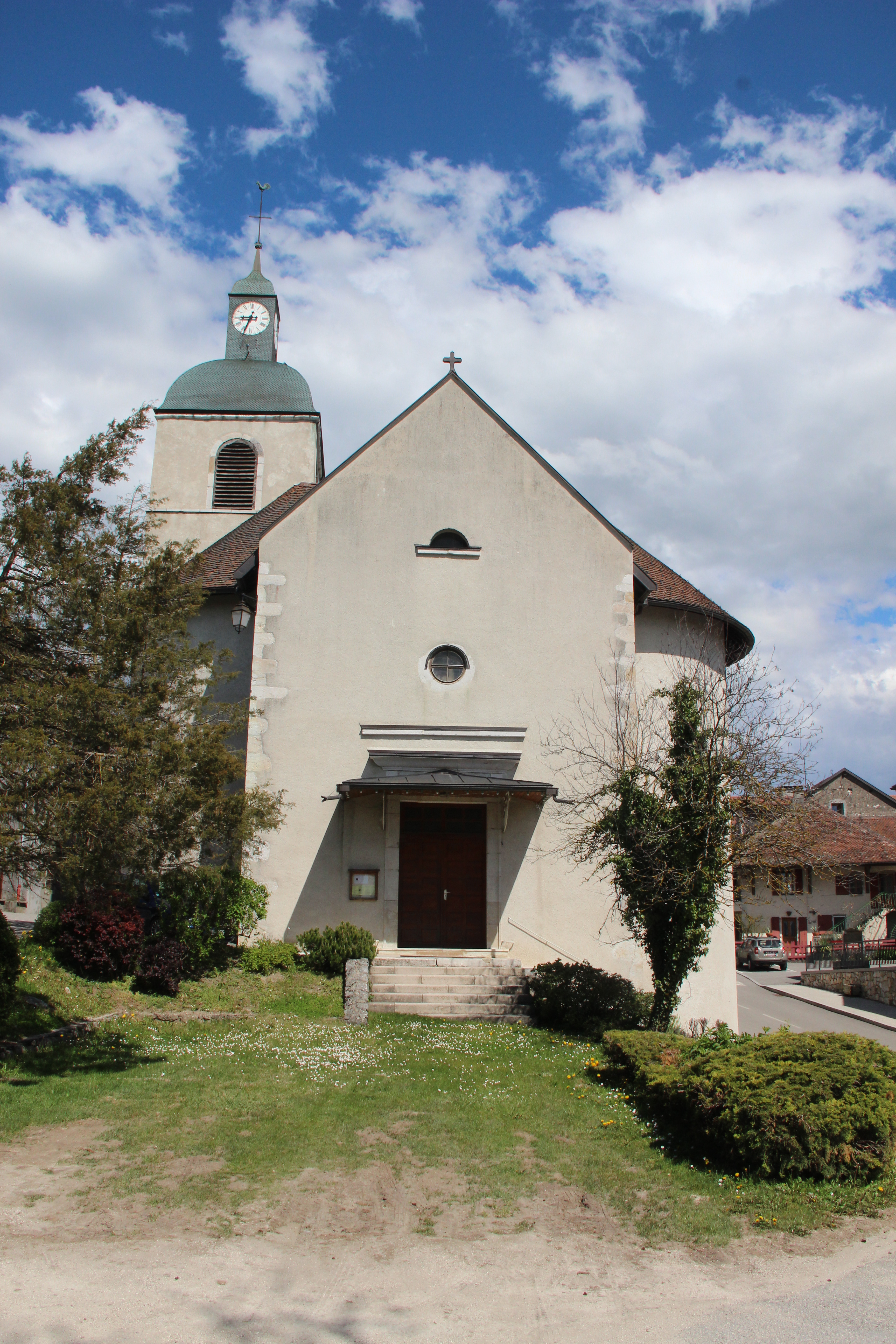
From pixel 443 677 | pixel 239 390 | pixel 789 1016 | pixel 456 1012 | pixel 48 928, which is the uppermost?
pixel 239 390

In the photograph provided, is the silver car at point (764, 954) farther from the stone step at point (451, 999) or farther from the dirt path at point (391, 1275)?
the dirt path at point (391, 1275)

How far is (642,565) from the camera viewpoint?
1938cm

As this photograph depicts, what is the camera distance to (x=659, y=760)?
12797mm

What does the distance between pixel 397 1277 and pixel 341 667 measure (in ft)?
39.5

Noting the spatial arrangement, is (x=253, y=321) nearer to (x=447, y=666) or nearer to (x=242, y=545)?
(x=242, y=545)

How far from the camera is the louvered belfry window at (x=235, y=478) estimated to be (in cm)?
2525

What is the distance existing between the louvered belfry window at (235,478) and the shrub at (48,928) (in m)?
13.9

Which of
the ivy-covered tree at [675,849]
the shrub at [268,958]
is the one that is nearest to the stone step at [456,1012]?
the shrub at [268,958]

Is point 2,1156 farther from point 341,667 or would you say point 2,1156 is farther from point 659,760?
point 341,667

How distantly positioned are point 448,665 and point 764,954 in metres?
32.5

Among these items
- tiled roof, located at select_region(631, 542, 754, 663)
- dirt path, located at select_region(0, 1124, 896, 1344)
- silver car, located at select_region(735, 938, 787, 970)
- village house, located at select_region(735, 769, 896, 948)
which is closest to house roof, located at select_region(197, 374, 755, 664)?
tiled roof, located at select_region(631, 542, 754, 663)

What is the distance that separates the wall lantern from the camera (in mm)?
17250

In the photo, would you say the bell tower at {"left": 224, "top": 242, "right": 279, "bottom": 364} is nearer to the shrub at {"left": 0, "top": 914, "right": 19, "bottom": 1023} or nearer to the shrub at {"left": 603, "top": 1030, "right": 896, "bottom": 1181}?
the shrub at {"left": 0, "top": 914, "right": 19, "bottom": 1023}

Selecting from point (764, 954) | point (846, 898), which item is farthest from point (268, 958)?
point (846, 898)
